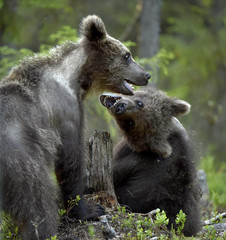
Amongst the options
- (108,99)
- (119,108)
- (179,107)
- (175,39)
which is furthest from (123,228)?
(175,39)

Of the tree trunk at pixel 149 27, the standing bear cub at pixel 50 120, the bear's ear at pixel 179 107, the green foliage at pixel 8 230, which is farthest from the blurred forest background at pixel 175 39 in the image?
the green foliage at pixel 8 230

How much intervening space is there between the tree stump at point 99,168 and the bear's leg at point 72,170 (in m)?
0.72

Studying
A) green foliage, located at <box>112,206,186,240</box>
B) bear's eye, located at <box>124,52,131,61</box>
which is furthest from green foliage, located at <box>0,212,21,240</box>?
bear's eye, located at <box>124,52,131,61</box>

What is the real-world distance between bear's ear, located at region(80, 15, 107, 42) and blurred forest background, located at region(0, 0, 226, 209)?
14.2 feet

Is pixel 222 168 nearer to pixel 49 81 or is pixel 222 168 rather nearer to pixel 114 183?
pixel 114 183

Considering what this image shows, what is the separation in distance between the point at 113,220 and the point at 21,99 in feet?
6.67

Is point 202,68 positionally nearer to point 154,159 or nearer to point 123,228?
point 154,159

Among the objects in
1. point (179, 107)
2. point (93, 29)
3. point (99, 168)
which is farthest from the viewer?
point (179, 107)

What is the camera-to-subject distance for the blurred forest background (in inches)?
510

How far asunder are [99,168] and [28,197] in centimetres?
195

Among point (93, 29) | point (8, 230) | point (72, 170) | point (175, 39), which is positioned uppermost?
point (175, 39)

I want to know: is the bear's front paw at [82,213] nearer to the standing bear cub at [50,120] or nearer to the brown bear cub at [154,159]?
the standing bear cub at [50,120]

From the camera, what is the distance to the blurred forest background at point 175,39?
12945 mm

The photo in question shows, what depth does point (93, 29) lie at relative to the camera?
688 centimetres
